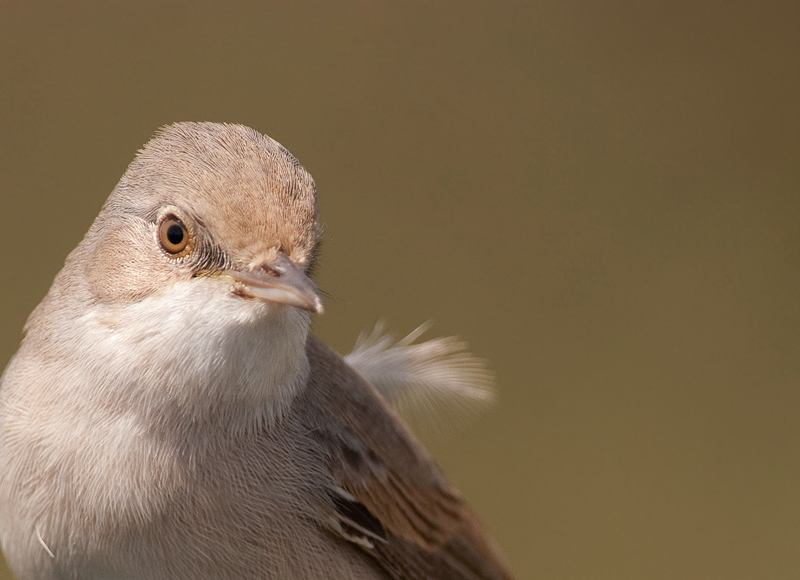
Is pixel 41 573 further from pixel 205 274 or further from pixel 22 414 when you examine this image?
pixel 205 274

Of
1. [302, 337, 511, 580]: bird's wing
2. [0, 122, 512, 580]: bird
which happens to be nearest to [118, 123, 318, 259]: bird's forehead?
[0, 122, 512, 580]: bird

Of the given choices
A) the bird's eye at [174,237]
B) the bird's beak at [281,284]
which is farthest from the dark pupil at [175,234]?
the bird's beak at [281,284]

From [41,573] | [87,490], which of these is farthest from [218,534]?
[41,573]

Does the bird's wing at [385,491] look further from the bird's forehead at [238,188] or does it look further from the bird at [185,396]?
the bird's forehead at [238,188]

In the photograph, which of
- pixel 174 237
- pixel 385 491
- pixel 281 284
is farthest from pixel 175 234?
pixel 385 491

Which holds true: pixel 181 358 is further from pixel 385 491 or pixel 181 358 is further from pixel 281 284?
pixel 385 491

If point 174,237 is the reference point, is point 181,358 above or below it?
below

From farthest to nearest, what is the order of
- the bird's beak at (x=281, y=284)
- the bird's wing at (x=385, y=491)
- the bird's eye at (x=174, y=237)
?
1. the bird's wing at (x=385, y=491)
2. the bird's eye at (x=174, y=237)
3. the bird's beak at (x=281, y=284)
